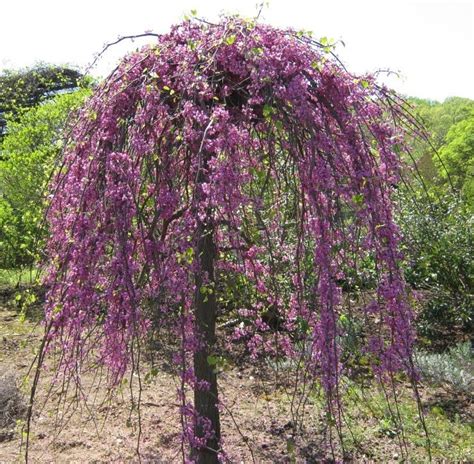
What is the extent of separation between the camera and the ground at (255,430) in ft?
9.90

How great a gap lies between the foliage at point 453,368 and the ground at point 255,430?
0.35 feet

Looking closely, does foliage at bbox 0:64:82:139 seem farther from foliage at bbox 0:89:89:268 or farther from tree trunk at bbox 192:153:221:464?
tree trunk at bbox 192:153:221:464

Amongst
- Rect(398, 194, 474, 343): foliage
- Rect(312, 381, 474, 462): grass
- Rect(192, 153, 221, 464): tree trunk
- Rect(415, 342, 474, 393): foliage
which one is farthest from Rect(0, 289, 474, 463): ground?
Rect(398, 194, 474, 343): foliage

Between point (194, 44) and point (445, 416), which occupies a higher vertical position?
point (194, 44)

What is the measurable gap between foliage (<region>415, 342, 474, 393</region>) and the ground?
108 mm

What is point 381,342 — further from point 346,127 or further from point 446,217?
point 446,217

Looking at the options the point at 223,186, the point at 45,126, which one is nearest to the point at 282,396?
the point at 223,186

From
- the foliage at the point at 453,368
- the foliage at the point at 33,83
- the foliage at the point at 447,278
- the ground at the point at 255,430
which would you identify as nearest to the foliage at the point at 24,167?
the ground at the point at 255,430

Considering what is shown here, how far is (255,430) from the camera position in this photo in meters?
3.33

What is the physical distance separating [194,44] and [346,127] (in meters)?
0.61

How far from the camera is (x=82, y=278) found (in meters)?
1.87

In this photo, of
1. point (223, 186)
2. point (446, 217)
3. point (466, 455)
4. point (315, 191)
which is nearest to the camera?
point (223, 186)

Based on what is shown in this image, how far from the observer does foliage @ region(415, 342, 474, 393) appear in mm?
4035

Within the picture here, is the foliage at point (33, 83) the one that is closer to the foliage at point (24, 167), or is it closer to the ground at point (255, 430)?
the foliage at point (24, 167)
